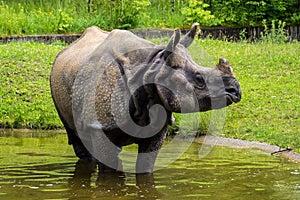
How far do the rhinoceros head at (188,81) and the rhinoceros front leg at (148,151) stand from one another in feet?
2.58

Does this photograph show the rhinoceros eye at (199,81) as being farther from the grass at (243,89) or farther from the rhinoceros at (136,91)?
the grass at (243,89)

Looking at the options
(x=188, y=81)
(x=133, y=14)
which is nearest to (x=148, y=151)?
(x=188, y=81)

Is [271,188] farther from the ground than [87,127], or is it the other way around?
[87,127]

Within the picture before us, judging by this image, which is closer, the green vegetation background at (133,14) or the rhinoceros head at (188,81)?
the rhinoceros head at (188,81)

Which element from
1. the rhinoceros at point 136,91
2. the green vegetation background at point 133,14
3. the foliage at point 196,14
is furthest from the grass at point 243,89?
the foliage at point 196,14

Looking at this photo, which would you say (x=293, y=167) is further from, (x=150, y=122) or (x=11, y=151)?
(x=11, y=151)

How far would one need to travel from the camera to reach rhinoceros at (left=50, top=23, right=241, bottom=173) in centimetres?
705

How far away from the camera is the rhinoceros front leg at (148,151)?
26.0 feet

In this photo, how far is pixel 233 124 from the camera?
11359 mm

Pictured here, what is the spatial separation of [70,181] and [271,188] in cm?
210

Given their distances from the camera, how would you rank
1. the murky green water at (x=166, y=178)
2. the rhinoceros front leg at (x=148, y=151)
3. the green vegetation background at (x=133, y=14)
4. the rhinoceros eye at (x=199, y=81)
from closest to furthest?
1. the rhinoceros eye at (x=199, y=81)
2. the murky green water at (x=166, y=178)
3. the rhinoceros front leg at (x=148, y=151)
4. the green vegetation background at (x=133, y=14)

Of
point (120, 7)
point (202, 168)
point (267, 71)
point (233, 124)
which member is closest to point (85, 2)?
point (120, 7)

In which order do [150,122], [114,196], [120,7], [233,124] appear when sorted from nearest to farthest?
[114,196], [150,122], [233,124], [120,7]

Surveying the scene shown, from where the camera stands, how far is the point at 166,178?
26.5 feet
